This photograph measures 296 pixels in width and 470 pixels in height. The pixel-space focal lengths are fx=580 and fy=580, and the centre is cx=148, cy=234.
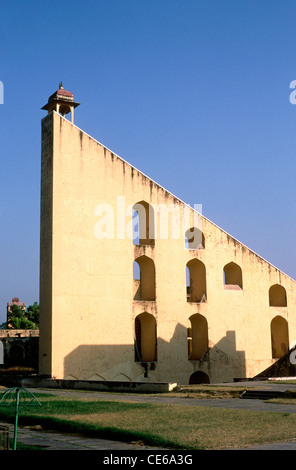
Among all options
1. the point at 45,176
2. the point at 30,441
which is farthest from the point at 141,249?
the point at 30,441

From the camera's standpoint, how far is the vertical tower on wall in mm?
19828

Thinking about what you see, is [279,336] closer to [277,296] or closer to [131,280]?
[277,296]

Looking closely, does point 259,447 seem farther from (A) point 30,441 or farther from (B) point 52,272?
(B) point 52,272

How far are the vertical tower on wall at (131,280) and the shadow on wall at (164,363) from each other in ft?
0.12

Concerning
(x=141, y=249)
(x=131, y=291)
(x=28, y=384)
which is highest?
(x=141, y=249)

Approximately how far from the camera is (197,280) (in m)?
23.0

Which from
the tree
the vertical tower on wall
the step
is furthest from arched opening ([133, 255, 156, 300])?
the tree

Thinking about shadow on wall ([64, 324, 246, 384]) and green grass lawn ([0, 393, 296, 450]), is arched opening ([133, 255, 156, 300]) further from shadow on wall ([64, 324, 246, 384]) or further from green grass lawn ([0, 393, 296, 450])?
green grass lawn ([0, 393, 296, 450])

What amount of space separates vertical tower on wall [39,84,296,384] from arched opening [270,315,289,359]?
26cm

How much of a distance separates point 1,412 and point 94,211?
479 inches

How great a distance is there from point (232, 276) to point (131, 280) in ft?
15.8

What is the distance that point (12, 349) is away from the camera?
917 inches

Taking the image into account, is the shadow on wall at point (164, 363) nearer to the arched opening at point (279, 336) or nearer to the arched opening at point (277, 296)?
the arched opening at point (279, 336)
